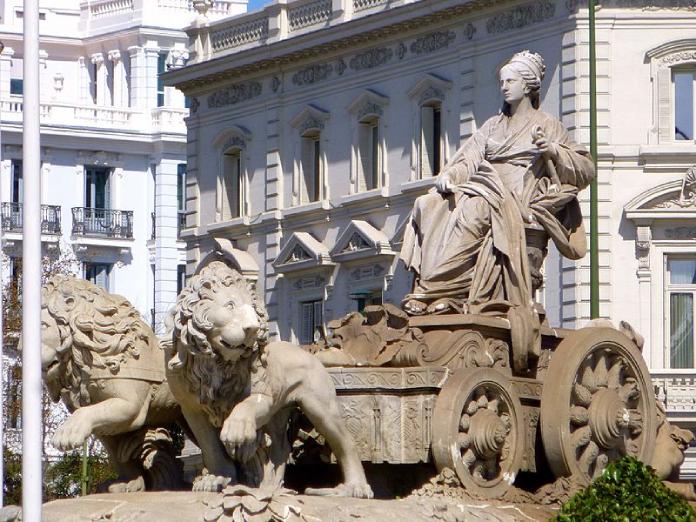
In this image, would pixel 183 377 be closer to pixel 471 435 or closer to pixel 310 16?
pixel 471 435

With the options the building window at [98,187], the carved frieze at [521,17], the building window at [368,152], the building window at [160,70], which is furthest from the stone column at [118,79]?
the carved frieze at [521,17]

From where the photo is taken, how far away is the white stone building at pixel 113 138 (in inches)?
3228

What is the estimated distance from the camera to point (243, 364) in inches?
632

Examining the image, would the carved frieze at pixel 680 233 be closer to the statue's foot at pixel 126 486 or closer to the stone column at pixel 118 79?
the stone column at pixel 118 79

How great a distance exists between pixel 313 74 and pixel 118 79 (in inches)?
861

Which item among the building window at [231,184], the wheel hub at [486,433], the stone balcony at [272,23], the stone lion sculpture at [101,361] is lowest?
the wheel hub at [486,433]

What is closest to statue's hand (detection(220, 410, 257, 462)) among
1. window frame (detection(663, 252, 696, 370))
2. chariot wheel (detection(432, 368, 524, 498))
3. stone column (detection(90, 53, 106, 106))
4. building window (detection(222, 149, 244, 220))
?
chariot wheel (detection(432, 368, 524, 498))

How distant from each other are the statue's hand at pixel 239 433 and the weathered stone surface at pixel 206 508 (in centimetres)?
36

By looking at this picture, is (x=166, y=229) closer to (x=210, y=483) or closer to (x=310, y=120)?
(x=310, y=120)

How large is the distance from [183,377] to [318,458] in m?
1.48

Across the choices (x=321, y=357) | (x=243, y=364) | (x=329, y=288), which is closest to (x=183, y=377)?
(x=243, y=364)

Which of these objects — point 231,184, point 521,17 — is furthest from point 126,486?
point 231,184

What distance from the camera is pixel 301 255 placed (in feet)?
218

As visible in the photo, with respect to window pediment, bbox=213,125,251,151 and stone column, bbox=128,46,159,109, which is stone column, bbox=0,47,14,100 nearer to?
stone column, bbox=128,46,159,109
